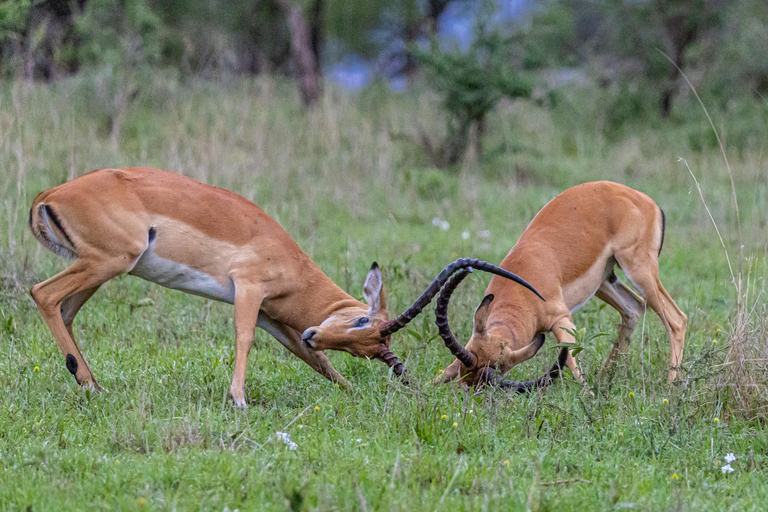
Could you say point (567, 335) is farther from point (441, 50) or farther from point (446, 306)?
point (441, 50)

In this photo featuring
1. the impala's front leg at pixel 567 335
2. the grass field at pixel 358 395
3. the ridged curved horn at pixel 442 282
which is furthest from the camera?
the impala's front leg at pixel 567 335

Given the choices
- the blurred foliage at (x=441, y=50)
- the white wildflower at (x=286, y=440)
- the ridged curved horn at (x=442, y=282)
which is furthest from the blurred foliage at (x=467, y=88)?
the white wildflower at (x=286, y=440)

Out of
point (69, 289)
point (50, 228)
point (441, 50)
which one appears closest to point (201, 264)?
point (69, 289)

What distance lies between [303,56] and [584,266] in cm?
1053

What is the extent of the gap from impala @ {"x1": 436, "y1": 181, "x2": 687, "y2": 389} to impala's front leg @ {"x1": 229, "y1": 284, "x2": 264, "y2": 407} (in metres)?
1.45

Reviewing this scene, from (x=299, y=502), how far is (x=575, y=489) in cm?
127

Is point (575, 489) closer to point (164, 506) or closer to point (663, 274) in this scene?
point (164, 506)

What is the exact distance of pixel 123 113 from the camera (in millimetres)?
11859

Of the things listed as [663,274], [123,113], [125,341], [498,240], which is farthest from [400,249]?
[123,113]

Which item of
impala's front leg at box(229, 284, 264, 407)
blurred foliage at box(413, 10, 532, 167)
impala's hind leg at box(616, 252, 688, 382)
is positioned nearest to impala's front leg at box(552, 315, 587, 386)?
impala's hind leg at box(616, 252, 688, 382)

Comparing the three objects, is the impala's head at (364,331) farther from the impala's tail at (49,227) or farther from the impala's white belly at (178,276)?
the impala's tail at (49,227)

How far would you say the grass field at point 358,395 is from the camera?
141 inches

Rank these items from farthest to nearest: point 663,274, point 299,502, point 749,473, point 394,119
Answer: point 394,119
point 663,274
point 749,473
point 299,502

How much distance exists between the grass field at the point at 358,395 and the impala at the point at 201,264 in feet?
0.98
